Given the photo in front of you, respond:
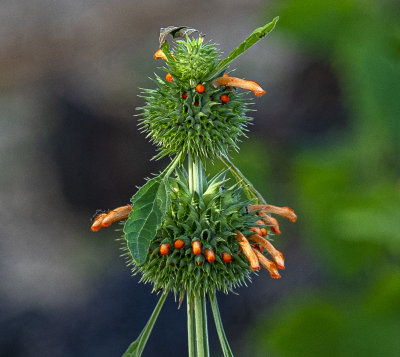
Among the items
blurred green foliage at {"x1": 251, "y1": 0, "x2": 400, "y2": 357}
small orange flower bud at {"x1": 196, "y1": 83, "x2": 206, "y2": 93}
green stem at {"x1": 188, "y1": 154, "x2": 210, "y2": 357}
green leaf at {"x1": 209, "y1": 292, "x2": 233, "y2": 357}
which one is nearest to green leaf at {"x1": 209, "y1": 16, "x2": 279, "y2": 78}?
A: small orange flower bud at {"x1": 196, "y1": 83, "x2": 206, "y2": 93}

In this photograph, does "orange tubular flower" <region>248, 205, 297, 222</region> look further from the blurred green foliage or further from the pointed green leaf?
the blurred green foliage

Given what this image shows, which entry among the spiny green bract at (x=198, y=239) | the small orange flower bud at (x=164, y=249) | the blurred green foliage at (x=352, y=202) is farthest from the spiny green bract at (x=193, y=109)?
the blurred green foliage at (x=352, y=202)

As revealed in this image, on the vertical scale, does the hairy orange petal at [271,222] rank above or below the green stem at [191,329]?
above

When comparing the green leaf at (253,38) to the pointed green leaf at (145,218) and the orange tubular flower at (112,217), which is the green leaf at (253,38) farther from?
the orange tubular flower at (112,217)

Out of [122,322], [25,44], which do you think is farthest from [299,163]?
[25,44]

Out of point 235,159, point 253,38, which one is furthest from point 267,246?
point 235,159

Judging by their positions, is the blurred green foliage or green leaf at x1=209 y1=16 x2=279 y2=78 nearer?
green leaf at x1=209 y1=16 x2=279 y2=78

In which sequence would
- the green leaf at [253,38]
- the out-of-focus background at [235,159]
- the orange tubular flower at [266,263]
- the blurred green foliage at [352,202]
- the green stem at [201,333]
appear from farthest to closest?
the out-of-focus background at [235,159] < the blurred green foliage at [352,202] < the orange tubular flower at [266,263] < the green stem at [201,333] < the green leaf at [253,38]
